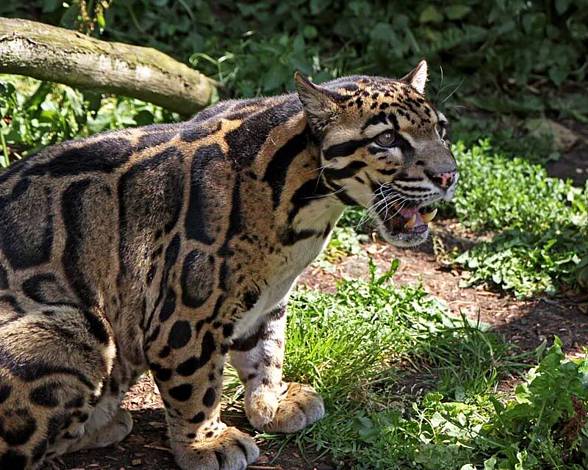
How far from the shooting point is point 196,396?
569cm

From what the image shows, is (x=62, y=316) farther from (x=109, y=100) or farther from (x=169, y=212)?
(x=109, y=100)

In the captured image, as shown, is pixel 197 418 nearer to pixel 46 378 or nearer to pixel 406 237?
pixel 46 378

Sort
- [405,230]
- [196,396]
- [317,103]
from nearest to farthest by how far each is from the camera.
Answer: [317,103] < [196,396] < [405,230]

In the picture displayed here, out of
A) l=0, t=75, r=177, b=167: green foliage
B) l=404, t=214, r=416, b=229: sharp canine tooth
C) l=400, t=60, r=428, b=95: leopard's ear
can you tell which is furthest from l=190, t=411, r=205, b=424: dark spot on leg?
l=0, t=75, r=177, b=167: green foliage

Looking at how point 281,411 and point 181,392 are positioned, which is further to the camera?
point 281,411

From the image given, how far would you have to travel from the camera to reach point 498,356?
696cm

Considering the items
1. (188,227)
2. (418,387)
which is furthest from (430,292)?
(188,227)

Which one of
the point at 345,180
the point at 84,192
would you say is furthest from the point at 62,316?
the point at 345,180

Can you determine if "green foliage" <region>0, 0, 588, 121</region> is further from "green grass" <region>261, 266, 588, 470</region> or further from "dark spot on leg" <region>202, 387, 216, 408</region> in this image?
"dark spot on leg" <region>202, 387, 216, 408</region>

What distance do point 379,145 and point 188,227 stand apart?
1109 millimetres

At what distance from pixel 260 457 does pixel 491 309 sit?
2529mm

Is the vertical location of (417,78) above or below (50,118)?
above

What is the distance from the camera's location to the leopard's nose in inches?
213

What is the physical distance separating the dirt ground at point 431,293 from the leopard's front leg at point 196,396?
0.18 metres
